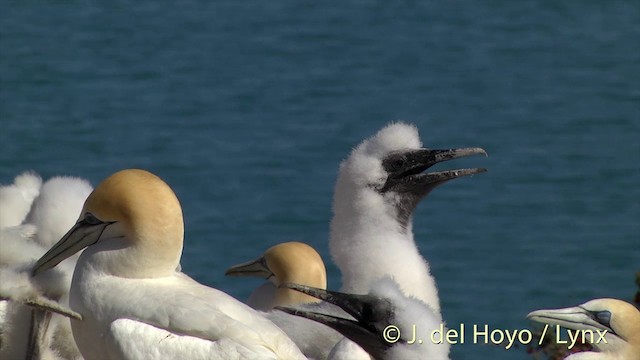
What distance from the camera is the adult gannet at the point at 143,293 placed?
552 centimetres

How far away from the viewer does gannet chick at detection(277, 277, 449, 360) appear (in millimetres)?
5500

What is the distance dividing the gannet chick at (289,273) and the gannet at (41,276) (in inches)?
31.5

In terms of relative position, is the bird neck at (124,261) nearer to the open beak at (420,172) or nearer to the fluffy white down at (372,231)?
the fluffy white down at (372,231)

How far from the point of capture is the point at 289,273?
6918 mm

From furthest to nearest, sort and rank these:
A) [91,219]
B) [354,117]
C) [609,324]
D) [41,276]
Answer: [354,117], [609,324], [41,276], [91,219]

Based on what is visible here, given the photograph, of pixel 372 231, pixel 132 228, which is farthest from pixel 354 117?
pixel 132 228

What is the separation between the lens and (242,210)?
51.8 ft

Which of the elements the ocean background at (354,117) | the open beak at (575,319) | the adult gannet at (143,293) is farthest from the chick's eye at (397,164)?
the ocean background at (354,117)

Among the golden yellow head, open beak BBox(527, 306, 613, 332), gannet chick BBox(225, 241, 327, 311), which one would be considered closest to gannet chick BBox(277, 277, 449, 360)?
the golden yellow head

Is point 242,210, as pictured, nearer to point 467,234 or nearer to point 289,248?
point 467,234

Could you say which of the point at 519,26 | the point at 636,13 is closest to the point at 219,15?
the point at 519,26

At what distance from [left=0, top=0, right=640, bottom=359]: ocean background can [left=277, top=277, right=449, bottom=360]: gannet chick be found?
290 inches

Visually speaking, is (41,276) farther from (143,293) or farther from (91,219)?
(143,293)

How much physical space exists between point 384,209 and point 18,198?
1.47 metres
